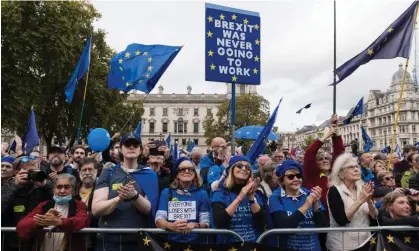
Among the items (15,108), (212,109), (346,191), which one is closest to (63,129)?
(15,108)

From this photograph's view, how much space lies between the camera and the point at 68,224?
13.1ft

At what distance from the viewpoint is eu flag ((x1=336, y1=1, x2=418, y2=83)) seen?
681 centimetres

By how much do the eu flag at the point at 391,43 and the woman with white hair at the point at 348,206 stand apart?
286 cm

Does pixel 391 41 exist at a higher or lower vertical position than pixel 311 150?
higher

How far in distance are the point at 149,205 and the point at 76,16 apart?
27.1m

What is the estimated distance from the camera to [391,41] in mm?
6863

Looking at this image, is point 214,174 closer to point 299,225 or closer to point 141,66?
point 299,225

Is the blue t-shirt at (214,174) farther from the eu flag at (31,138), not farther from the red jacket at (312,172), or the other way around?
the eu flag at (31,138)

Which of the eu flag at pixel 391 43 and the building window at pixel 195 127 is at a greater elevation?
the building window at pixel 195 127

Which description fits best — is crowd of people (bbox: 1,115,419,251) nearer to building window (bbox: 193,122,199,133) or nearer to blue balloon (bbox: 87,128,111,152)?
blue balloon (bbox: 87,128,111,152)

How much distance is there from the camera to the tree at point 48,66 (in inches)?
985

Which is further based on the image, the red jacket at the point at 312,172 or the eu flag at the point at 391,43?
the eu flag at the point at 391,43

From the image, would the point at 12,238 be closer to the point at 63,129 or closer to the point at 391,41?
the point at 391,41

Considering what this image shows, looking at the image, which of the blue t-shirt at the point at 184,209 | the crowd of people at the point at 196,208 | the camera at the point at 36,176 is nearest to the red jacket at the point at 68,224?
the crowd of people at the point at 196,208
